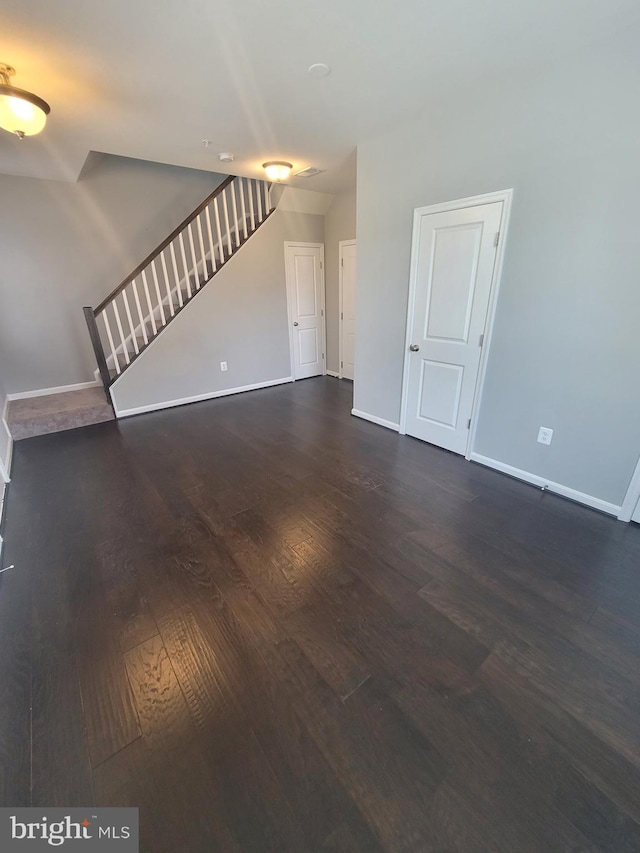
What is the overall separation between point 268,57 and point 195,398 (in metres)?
3.56

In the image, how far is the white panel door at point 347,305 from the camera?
507 centimetres

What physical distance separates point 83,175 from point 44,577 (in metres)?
4.65

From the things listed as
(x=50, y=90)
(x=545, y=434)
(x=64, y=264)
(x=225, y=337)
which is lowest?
(x=545, y=434)

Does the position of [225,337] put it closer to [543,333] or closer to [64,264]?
[64,264]

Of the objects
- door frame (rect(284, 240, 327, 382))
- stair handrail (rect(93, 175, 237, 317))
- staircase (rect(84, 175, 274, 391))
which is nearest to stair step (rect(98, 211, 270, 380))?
staircase (rect(84, 175, 274, 391))

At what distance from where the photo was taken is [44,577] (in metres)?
1.97

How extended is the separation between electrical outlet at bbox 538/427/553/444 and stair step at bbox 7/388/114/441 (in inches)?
175

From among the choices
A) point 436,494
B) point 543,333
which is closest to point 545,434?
point 543,333

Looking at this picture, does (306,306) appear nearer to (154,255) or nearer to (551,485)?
(154,255)

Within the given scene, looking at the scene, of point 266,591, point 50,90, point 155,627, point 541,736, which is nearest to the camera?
point 541,736

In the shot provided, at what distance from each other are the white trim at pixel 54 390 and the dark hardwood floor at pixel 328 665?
2389mm

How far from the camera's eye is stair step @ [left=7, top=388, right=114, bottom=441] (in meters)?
3.77

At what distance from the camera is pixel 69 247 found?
4.34 metres

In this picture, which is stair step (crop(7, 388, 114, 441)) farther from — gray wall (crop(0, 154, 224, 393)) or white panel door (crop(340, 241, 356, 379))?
white panel door (crop(340, 241, 356, 379))
